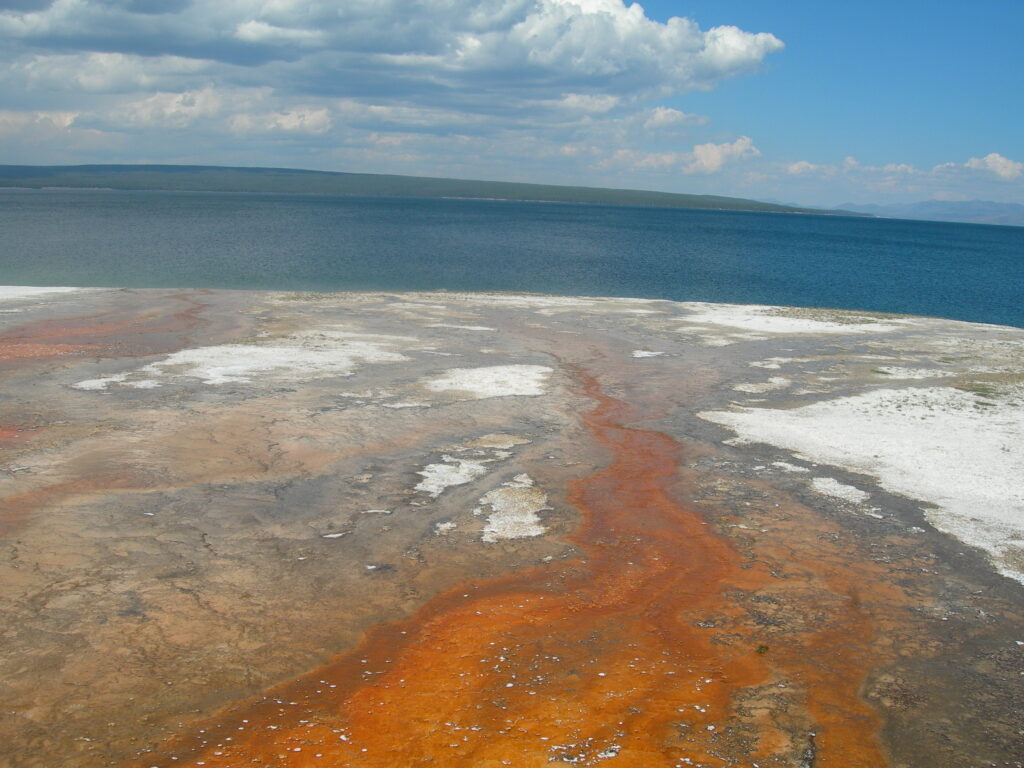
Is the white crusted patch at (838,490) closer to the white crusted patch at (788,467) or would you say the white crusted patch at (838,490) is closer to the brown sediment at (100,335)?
the white crusted patch at (788,467)

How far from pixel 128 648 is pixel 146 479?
17.2ft

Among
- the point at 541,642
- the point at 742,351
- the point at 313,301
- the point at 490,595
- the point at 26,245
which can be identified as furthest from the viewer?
the point at 26,245

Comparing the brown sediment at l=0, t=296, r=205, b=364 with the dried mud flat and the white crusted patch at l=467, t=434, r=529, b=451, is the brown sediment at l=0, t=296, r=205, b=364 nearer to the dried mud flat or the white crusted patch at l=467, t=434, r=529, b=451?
the dried mud flat

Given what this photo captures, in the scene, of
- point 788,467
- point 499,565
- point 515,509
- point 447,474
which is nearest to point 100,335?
point 447,474

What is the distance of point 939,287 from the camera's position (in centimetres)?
6394

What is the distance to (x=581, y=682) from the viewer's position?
8266 millimetres

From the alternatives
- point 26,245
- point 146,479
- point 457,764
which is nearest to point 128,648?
point 457,764

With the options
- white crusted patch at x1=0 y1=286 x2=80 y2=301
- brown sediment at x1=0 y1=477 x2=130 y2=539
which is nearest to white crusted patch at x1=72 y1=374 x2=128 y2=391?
brown sediment at x1=0 y1=477 x2=130 y2=539

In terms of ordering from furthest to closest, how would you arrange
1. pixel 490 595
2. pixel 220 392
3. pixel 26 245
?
pixel 26 245 < pixel 220 392 < pixel 490 595

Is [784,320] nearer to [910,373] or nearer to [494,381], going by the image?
[910,373]

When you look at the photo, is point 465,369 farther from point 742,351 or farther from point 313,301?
point 313,301

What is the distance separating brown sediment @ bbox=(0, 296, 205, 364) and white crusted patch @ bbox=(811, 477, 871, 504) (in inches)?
693

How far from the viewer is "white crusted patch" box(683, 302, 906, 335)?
31.2 meters

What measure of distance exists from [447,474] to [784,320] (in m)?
23.2
